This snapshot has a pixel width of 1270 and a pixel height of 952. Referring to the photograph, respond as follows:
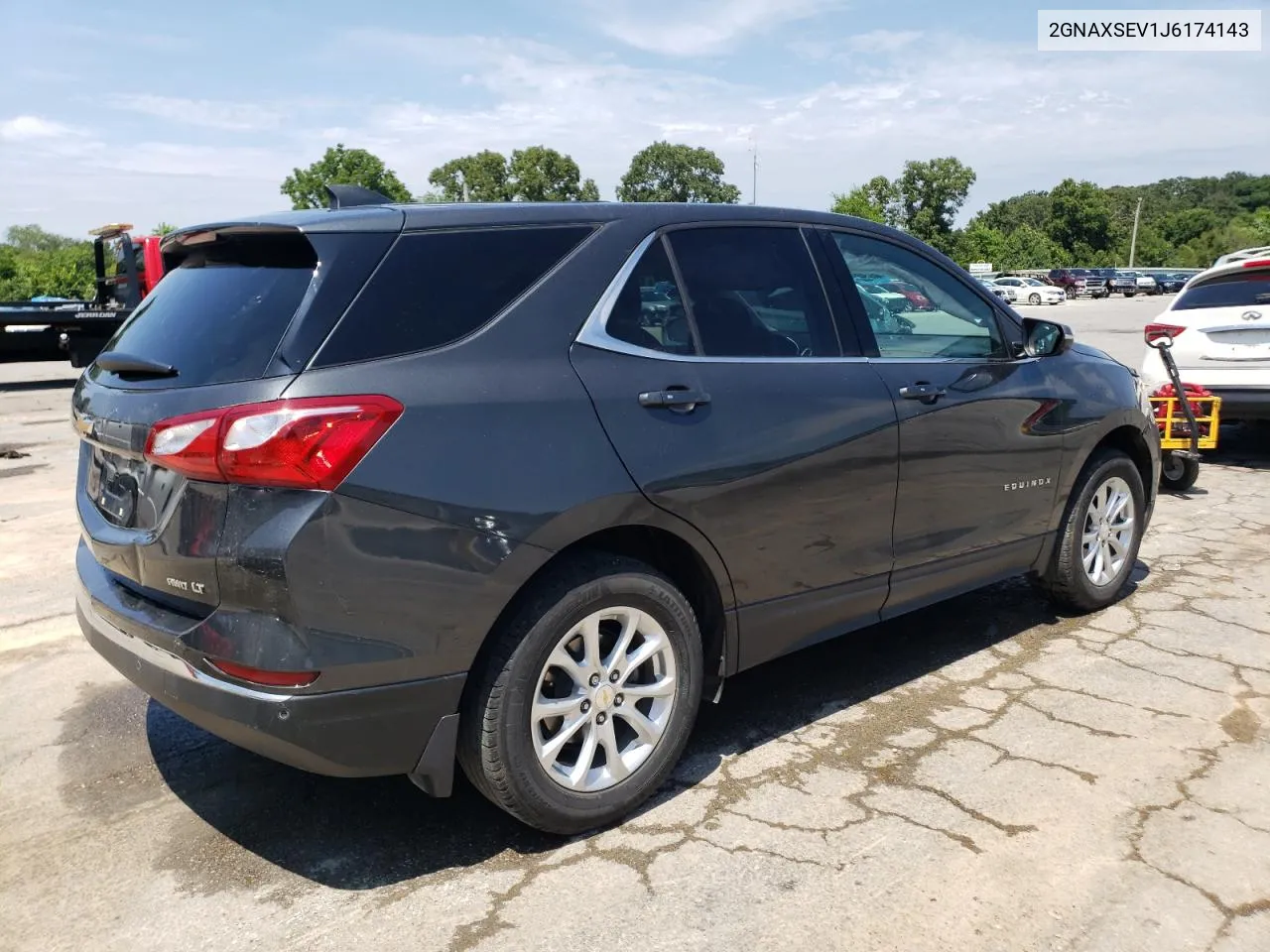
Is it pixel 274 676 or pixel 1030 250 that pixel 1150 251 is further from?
pixel 274 676

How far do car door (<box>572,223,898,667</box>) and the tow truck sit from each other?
1272 cm

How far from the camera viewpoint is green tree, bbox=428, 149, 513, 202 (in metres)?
75.7

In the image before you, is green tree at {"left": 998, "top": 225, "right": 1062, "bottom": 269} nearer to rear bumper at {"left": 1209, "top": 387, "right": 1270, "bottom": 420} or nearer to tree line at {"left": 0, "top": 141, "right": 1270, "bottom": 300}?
tree line at {"left": 0, "top": 141, "right": 1270, "bottom": 300}

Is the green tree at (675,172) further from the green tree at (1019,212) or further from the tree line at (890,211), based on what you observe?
the green tree at (1019,212)

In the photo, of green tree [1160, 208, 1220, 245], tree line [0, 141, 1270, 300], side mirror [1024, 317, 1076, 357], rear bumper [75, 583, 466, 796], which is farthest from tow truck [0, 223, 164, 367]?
green tree [1160, 208, 1220, 245]

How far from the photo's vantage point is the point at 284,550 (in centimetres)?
239

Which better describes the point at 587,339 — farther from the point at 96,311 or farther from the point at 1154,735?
the point at 96,311

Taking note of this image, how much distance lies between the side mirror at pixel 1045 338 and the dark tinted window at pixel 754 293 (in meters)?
1.24

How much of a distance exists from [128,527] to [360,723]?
896 millimetres

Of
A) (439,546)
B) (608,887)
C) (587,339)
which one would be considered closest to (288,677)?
(439,546)

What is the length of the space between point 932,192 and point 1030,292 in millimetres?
25549

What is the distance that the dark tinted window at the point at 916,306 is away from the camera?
12.6 ft

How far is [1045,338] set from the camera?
4395mm

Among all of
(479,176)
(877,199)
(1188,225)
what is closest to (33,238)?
(479,176)
